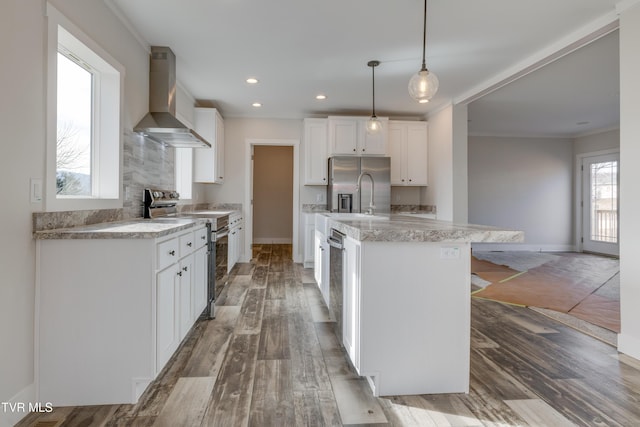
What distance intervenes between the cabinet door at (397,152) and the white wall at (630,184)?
10.8 feet

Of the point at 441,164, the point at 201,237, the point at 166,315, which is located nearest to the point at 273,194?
the point at 441,164

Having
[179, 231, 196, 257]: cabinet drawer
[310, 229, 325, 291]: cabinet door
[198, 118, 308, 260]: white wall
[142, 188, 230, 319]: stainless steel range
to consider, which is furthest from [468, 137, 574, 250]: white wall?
[179, 231, 196, 257]: cabinet drawer

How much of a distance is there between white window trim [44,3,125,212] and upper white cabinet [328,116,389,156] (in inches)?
127

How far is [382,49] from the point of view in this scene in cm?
337

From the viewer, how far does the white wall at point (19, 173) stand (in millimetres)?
1589

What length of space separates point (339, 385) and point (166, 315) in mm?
1070

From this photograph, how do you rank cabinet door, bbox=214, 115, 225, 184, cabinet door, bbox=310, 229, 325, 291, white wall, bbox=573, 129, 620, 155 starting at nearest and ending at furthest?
cabinet door, bbox=310, 229, 325, 291
cabinet door, bbox=214, 115, 225, 184
white wall, bbox=573, 129, 620, 155

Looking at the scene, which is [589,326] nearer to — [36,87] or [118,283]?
[118,283]

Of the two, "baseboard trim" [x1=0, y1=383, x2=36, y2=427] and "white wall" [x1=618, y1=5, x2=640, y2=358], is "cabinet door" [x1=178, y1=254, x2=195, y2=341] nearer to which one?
"baseboard trim" [x1=0, y1=383, x2=36, y2=427]

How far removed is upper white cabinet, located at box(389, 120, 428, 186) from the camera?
18.7 ft

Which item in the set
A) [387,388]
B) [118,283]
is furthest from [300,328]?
[118,283]

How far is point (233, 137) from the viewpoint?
5.87m

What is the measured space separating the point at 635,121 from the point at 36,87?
3.67m

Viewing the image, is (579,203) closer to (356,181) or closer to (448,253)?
(356,181)
